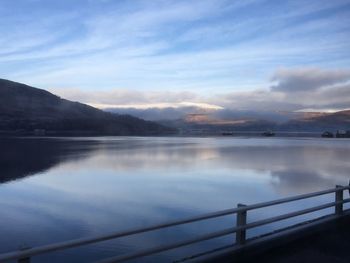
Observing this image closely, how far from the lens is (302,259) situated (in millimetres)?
7770

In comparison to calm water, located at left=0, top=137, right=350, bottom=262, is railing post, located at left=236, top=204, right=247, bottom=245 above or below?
above

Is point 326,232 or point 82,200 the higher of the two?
point 326,232

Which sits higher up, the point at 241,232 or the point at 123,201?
the point at 241,232

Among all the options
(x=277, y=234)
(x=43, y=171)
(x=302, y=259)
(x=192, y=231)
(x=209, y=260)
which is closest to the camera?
(x=209, y=260)

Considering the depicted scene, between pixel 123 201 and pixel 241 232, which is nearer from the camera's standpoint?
pixel 241 232

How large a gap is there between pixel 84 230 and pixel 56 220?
2.64 meters

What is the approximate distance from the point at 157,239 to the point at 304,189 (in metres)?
18.6

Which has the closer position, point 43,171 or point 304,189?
point 304,189

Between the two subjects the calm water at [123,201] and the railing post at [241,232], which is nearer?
the railing post at [241,232]

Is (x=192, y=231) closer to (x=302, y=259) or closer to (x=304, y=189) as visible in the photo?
(x=302, y=259)

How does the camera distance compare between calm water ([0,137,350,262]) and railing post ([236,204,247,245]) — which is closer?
railing post ([236,204,247,245])

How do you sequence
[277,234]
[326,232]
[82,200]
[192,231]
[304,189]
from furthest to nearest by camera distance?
[304,189] → [82,200] → [192,231] → [326,232] → [277,234]

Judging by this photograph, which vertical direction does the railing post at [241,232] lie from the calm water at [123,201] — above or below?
above

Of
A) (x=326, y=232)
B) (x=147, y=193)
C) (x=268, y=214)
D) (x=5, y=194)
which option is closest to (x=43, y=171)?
(x=5, y=194)
